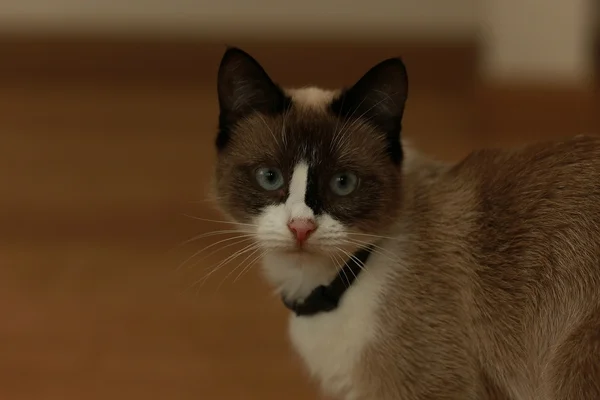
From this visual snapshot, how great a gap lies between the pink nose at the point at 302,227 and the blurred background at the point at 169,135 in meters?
0.44

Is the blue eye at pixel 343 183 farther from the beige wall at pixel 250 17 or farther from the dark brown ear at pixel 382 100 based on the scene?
the beige wall at pixel 250 17

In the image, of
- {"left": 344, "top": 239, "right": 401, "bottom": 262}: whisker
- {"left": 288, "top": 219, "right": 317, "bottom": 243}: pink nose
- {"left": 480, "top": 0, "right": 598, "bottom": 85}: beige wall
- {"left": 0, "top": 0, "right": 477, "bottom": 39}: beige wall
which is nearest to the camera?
{"left": 288, "top": 219, "right": 317, "bottom": 243}: pink nose

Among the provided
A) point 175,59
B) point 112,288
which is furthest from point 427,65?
point 112,288

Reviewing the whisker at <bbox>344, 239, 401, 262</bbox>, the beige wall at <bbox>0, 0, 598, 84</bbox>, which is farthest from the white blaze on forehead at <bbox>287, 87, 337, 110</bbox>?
the beige wall at <bbox>0, 0, 598, 84</bbox>

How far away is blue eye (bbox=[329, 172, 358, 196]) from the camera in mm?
1127

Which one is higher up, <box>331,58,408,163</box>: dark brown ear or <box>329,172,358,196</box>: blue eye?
<box>331,58,408,163</box>: dark brown ear

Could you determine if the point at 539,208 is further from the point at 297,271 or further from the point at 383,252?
the point at 297,271

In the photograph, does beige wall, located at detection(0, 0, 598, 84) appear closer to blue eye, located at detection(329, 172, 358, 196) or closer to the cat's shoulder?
the cat's shoulder

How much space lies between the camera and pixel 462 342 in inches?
44.7

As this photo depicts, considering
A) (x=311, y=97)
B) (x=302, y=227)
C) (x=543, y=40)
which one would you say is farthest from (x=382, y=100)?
(x=543, y=40)

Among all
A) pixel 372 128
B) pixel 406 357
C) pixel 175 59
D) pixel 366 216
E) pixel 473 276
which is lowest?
pixel 406 357

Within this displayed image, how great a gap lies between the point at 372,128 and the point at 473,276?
273 mm

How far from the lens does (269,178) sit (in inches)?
45.0

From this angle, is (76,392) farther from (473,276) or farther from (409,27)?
(409,27)
